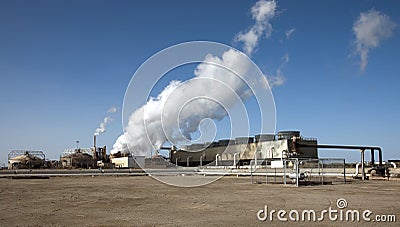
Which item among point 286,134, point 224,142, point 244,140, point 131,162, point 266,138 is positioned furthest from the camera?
point 224,142

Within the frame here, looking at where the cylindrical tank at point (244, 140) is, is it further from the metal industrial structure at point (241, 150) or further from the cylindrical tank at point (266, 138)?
the cylindrical tank at point (266, 138)

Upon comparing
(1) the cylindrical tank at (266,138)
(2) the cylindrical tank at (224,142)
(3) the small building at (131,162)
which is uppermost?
(1) the cylindrical tank at (266,138)

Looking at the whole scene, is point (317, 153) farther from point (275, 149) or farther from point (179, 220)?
point (179, 220)

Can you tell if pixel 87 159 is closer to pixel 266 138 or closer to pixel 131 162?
pixel 131 162

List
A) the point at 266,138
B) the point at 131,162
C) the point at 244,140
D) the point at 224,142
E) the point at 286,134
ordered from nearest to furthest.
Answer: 1. the point at 286,134
2. the point at 266,138
3. the point at 244,140
4. the point at 131,162
5. the point at 224,142

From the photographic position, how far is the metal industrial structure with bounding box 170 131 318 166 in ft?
333

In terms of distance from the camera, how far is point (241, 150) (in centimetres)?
11275

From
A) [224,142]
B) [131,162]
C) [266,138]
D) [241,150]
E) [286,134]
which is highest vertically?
[286,134]

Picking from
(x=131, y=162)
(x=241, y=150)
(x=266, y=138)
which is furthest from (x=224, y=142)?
(x=131, y=162)

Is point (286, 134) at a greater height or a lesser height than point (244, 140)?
greater

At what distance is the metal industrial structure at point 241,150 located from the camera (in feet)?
333

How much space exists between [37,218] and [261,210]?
8.49m

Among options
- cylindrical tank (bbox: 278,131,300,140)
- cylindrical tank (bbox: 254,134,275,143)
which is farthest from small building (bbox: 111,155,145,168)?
cylindrical tank (bbox: 278,131,300,140)

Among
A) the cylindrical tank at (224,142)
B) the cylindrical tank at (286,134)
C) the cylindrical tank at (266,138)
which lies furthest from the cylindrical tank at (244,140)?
the cylindrical tank at (286,134)
